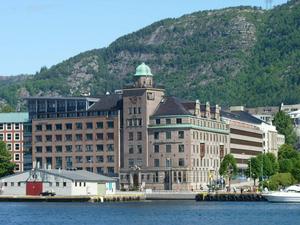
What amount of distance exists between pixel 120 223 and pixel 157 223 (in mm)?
5025

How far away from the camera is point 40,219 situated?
14650cm

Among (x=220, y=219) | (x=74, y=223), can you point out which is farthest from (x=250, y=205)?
(x=74, y=223)

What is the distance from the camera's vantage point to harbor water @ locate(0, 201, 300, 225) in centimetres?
14275

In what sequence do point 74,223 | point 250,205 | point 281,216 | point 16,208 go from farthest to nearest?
point 250,205 < point 16,208 < point 281,216 < point 74,223

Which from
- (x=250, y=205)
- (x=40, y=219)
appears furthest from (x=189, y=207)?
(x=40, y=219)

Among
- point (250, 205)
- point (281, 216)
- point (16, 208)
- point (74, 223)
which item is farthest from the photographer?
point (250, 205)

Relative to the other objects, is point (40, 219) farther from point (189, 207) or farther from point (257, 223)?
point (189, 207)

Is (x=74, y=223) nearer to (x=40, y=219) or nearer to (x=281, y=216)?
(x=40, y=219)

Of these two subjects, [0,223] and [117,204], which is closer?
[0,223]

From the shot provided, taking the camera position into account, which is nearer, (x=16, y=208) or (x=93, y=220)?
(x=93, y=220)

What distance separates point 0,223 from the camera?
13862 cm

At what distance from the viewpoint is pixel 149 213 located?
163m

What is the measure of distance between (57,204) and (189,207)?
86.6ft

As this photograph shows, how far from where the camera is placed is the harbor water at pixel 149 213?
14275 cm
